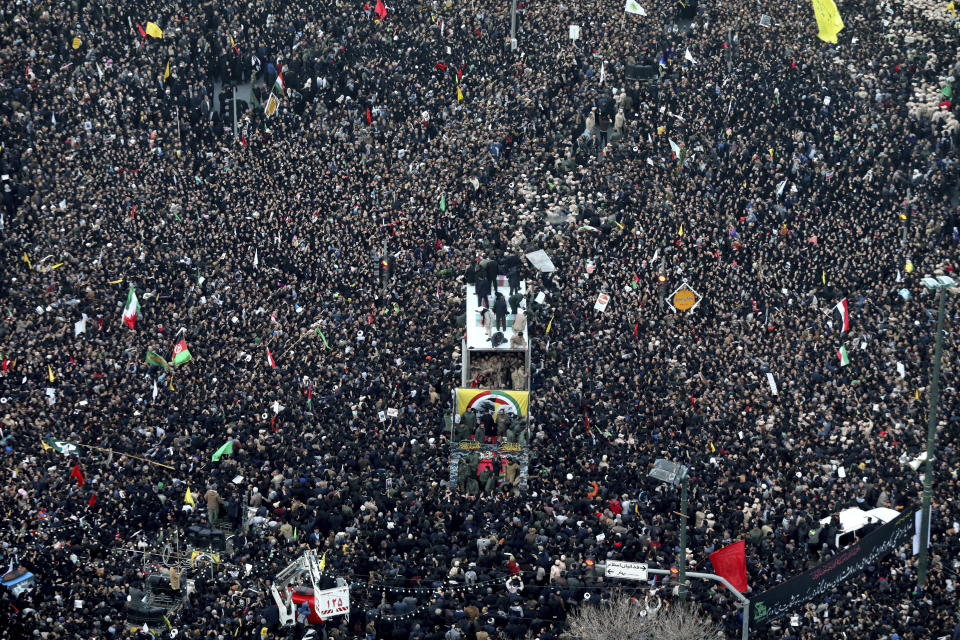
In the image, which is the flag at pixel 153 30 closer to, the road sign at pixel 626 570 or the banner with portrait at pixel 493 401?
the banner with portrait at pixel 493 401

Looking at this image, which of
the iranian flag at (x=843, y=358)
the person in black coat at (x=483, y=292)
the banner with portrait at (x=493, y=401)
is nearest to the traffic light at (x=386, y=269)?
the person in black coat at (x=483, y=292)

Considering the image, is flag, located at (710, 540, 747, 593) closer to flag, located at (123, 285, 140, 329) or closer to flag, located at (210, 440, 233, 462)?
flag, located at (210, 440, 233, 462)

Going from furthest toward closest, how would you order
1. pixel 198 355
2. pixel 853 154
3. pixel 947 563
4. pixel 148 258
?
pixel 853 154 < pixel 148 258 < pixel 198 355 < pixel 947 563

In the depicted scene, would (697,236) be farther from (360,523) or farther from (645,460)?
(360,523)

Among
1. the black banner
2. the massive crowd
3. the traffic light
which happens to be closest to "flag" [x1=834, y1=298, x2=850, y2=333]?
the massive crowd

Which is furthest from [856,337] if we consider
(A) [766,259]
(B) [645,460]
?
(B) [645,460]

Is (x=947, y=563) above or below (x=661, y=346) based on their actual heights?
below
